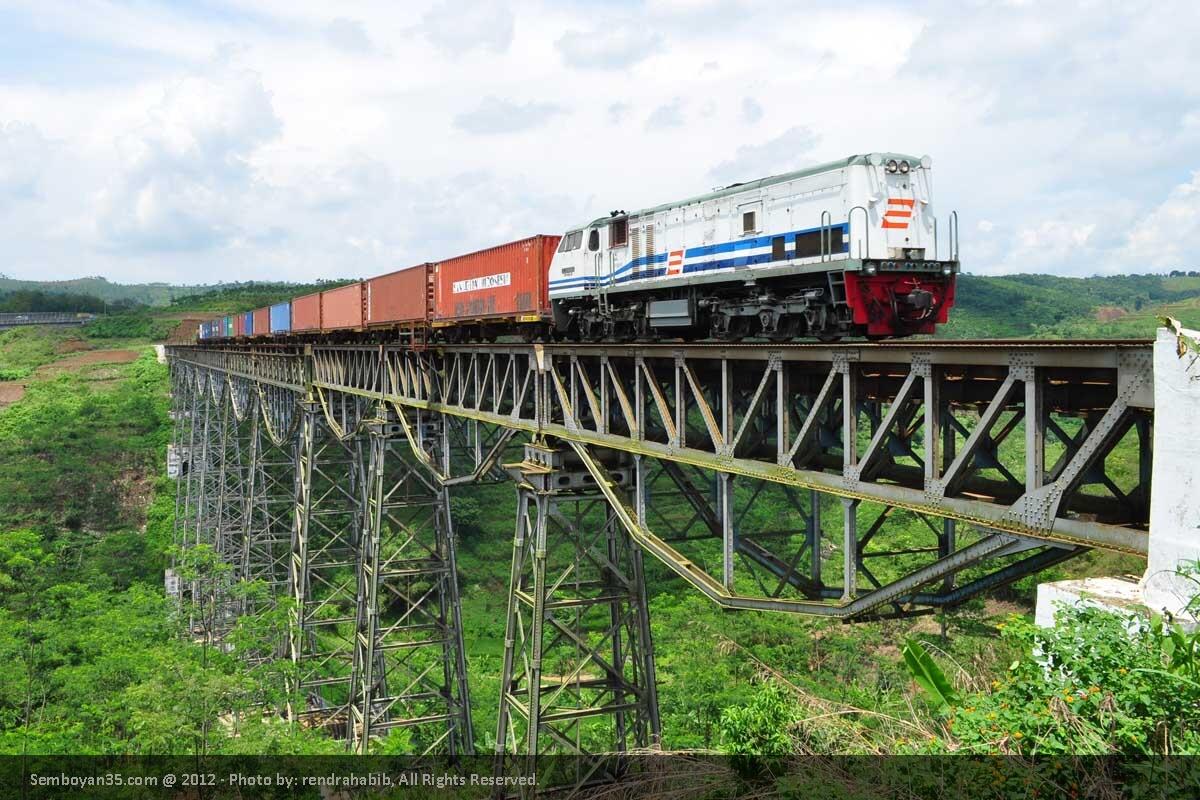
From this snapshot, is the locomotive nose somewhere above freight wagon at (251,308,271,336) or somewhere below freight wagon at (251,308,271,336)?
below

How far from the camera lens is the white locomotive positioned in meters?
12.0

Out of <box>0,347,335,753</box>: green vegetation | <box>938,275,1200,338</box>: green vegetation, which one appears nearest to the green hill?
<box>938,275,1200,338</box>: green vegetation

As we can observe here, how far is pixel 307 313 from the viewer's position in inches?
1260

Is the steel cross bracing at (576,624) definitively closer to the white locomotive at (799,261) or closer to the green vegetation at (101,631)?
the white locomotive at (799,261)

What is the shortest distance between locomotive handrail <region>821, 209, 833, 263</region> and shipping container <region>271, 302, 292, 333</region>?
2614 centimetres

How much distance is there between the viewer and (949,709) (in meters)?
8.57

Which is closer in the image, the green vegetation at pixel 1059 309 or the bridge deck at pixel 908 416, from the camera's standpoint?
the bridge deck at pixel 908 416

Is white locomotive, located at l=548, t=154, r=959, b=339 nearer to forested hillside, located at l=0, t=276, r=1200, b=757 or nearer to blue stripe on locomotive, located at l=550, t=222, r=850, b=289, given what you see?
blue stripe on locomotive, located at l=550, t=222, r=850, b=289

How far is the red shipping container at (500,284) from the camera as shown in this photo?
18.2 m

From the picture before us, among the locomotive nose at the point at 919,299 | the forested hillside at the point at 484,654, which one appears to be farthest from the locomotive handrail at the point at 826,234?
the forested hillside at the point at 484,654

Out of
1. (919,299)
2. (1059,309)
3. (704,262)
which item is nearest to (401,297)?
(704,262)

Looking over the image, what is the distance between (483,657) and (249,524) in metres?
11.9

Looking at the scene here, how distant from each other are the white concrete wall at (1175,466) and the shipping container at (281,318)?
106 ft

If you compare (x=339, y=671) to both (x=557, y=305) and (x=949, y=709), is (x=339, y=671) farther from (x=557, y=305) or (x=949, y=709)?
(x=949, y=709)
